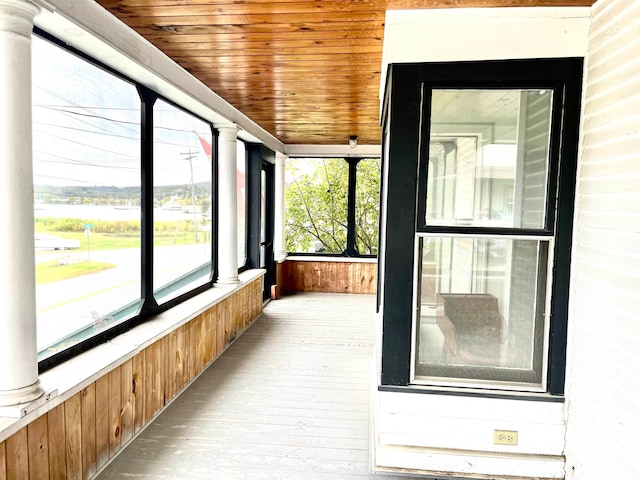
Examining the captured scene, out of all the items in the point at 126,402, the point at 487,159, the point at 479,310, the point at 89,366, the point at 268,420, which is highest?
the point at 487,159

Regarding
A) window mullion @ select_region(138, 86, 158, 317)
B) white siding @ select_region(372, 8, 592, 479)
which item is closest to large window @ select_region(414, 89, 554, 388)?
white siding @ select_region(372, 8, 592, 479)

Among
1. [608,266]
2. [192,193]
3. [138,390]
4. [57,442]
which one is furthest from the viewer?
[192,193]

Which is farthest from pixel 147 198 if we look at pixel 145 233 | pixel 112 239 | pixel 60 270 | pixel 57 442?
pixel 57 442

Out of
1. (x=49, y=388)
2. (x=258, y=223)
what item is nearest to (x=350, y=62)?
(x=49, y=388)

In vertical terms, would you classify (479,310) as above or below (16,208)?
below

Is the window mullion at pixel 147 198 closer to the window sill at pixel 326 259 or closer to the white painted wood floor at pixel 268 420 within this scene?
the white painted wood floor at pixel 268 420

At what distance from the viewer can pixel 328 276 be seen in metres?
7.67

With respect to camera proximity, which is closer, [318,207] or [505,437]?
[505,437]

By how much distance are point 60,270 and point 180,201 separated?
1.71m

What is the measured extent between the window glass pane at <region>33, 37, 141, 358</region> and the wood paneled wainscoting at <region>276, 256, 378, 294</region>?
184 inches

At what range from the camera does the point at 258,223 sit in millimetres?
6219

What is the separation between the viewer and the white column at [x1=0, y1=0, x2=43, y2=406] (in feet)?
5.56

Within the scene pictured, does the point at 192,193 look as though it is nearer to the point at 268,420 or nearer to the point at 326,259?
the point at 268,420

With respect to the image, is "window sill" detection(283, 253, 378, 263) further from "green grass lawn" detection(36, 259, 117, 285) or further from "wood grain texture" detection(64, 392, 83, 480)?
"wood grain texture" detection(64, 392, 83, 480)
